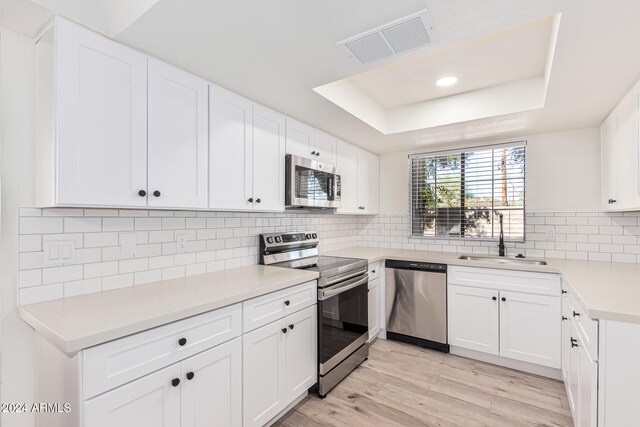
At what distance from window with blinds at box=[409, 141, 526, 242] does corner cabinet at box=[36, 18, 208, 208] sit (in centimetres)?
277

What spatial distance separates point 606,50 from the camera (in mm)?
1559

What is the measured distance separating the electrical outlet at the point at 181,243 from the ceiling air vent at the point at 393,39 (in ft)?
4.92

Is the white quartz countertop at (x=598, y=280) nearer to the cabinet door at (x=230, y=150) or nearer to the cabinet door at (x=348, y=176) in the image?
the cabinet door at (x=348, y=176)

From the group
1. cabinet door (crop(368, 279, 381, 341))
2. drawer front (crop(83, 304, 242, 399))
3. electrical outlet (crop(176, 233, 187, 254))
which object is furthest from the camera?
cabinet door (crop(368, 279, 381, 341))

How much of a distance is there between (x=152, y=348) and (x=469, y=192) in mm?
3262

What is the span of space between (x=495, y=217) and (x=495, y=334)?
3.90ft

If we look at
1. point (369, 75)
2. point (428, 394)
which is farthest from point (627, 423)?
point (369, 75)

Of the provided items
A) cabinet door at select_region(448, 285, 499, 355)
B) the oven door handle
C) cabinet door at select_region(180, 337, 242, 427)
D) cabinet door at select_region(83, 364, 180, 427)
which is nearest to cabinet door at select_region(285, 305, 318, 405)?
the oven door handle

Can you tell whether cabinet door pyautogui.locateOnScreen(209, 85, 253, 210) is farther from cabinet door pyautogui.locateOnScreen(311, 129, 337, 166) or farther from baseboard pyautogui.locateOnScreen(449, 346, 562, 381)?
baseboard pyautogui.locateOnScreen(449, 346, 562, 381)

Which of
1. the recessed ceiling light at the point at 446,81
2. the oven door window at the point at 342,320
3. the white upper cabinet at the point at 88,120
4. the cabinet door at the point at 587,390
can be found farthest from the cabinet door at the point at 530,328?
the white upper cabinet at the point at 88,120

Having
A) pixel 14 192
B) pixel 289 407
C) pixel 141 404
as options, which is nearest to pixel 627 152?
pixel 289 407

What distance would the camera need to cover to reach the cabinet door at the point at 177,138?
163 centimetres

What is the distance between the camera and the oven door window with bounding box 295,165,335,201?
8.40ft

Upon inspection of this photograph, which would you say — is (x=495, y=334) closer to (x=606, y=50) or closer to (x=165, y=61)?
(x=606, y=50)
